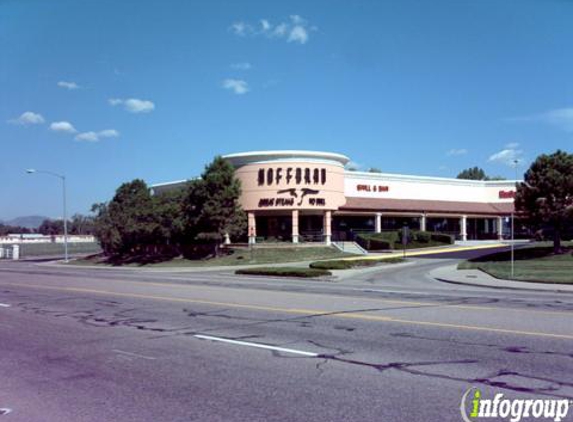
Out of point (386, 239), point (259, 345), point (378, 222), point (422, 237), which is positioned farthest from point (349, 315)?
point (378, 222)

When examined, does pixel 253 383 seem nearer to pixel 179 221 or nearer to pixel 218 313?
pixel 218 313

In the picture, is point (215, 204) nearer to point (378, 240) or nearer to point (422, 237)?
point (378, 240)

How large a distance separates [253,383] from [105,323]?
6903 millimetres

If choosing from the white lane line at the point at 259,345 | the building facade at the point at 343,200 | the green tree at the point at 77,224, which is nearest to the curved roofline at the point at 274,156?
the building facade at the point at 343,200

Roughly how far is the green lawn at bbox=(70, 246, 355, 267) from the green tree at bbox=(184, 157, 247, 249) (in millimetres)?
2087

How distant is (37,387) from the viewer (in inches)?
296

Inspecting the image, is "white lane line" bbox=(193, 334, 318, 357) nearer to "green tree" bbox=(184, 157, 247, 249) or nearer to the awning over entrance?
"green tree" bbox=(184, 157, 247, 249)

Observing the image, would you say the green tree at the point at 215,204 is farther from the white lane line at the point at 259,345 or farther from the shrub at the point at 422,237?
the white lane line at the point at 259,345

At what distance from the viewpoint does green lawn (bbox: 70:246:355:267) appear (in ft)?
160

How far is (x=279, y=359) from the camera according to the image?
871 centimetres

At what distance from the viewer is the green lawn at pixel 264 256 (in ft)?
160

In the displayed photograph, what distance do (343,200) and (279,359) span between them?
5129cm

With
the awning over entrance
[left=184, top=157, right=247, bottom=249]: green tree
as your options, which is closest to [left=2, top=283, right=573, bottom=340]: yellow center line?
[left=184, top=157, right=247, bottom=249]: green tree

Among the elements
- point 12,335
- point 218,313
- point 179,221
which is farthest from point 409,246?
point 12,335
